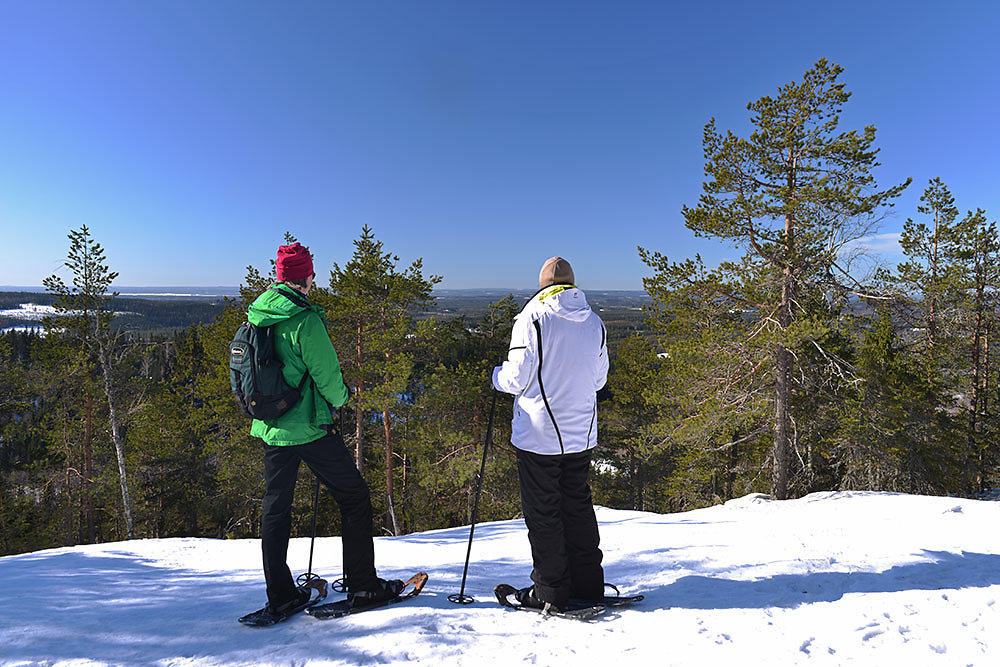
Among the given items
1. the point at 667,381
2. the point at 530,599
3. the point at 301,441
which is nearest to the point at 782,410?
the point at 667,381

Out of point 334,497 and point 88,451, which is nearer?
point 334,497

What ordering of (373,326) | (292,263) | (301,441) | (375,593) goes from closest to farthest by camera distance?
(301,441)
(292,263)
(375,593)
(373,326)

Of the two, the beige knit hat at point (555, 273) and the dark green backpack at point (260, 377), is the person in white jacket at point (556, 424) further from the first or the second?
the dark green backpack at point (260, 377)

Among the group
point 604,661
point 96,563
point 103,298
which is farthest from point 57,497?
point 604,661

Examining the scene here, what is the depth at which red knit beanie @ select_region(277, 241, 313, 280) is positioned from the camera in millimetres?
2676

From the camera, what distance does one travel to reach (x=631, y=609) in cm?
275

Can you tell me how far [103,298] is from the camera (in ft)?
42.9

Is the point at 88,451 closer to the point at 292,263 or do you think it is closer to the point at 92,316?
the point at 92,316

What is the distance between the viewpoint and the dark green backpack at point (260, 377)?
8.05 ft

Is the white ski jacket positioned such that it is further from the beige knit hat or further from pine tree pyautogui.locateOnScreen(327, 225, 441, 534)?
pine tree pyautogui.locateOnScreen(327, 225, 441, 534)

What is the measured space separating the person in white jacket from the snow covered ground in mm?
310

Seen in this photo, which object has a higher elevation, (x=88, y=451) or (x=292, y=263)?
(x=292, y=263)

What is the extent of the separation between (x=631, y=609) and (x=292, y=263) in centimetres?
299

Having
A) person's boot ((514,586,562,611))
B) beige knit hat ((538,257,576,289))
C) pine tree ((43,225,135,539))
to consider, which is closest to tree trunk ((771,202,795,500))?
beige knit hat ((538,257,576,289))
